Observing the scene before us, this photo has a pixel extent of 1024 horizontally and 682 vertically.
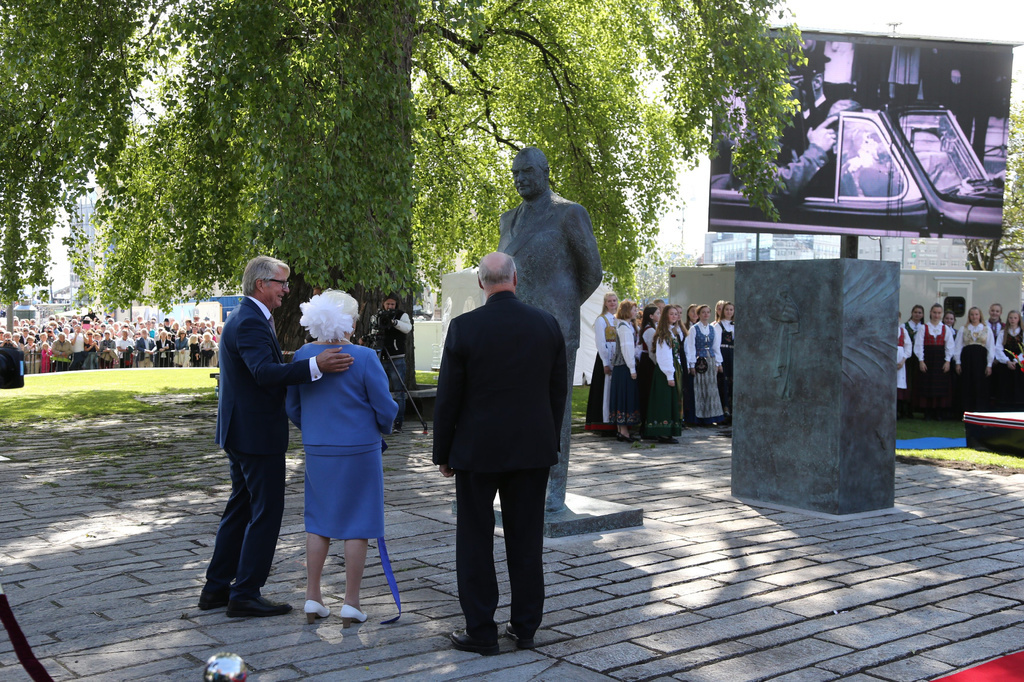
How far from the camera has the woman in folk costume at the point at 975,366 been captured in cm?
1661

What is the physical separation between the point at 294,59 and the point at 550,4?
8.92 meters

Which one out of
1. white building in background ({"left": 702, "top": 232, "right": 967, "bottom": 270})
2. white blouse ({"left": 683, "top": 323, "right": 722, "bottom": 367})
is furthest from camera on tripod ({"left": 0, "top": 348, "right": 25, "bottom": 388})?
white building in background ({"left": 702, "top": 232, "right": 967, "bottom": 270})

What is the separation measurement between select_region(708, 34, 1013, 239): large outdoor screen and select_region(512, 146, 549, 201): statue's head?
1370 cm

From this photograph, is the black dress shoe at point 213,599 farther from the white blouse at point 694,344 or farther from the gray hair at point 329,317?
the white blouse at point 694,344

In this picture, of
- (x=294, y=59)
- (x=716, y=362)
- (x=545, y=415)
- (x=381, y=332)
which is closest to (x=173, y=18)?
(x=294, y=59)

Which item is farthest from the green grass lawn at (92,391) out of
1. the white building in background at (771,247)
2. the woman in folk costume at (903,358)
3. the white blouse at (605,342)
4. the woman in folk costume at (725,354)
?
the white building in background at (771,247)

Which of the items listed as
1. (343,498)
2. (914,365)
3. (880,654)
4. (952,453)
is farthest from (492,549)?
(914,365)

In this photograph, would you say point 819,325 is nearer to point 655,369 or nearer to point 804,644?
point 804,644

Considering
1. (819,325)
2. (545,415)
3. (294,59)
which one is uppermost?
(294,59)

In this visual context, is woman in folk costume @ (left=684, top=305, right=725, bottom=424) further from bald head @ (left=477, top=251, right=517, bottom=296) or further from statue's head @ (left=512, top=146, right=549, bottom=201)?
bald head @ (left=477, top=251, right=517, bottom=296)

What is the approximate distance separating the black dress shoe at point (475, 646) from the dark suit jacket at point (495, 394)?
0.77 metres

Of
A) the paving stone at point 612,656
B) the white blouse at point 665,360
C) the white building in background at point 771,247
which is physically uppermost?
the white building in background at point 771,247

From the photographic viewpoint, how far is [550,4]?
60.3 feet

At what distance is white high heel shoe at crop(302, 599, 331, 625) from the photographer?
4918 mm
